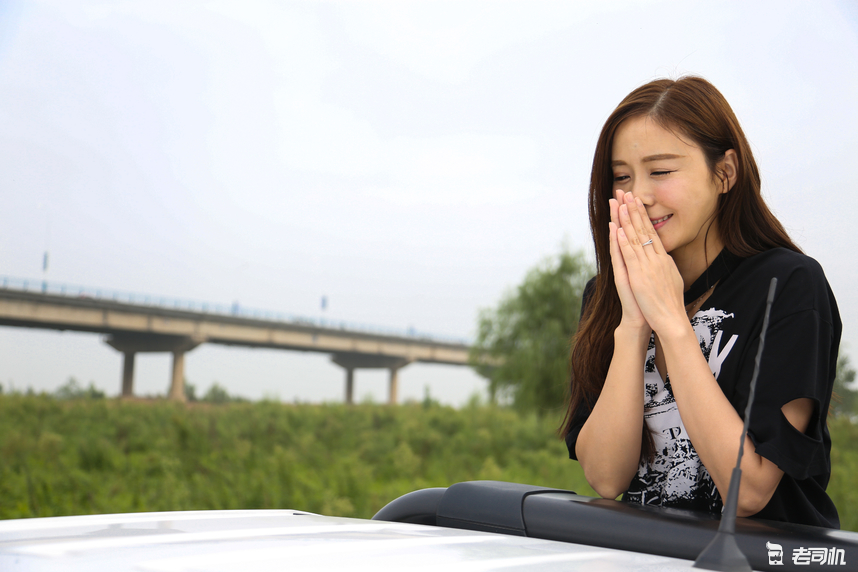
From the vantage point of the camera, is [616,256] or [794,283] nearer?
[794,283]

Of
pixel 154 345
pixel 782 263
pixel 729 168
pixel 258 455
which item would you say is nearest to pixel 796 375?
pixel 782 263

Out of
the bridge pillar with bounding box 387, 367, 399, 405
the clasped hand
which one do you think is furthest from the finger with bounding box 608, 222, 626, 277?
the bridge pillar with bounding box 387, 367, 399, 405

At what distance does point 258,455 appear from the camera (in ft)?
35.3

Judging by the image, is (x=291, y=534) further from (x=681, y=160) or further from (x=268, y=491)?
(x=268, y=491)

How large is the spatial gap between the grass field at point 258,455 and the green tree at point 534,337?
2059mm

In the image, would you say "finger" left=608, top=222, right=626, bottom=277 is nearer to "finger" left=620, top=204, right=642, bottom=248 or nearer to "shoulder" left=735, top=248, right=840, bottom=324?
"finger" left=620, top=204, right=642, bottom=248

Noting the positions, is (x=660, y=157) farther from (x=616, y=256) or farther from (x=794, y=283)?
(x=794, y=283)

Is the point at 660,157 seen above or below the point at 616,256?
above

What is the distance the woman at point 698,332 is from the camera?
1.51m

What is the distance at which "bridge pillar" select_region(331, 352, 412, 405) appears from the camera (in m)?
31.8

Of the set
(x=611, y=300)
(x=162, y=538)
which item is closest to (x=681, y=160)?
(x=611, y=300)

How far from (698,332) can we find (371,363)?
30.7 metres

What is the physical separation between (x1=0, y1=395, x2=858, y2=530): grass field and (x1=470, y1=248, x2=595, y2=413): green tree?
206cm

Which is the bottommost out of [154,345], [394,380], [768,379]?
[394,380]
